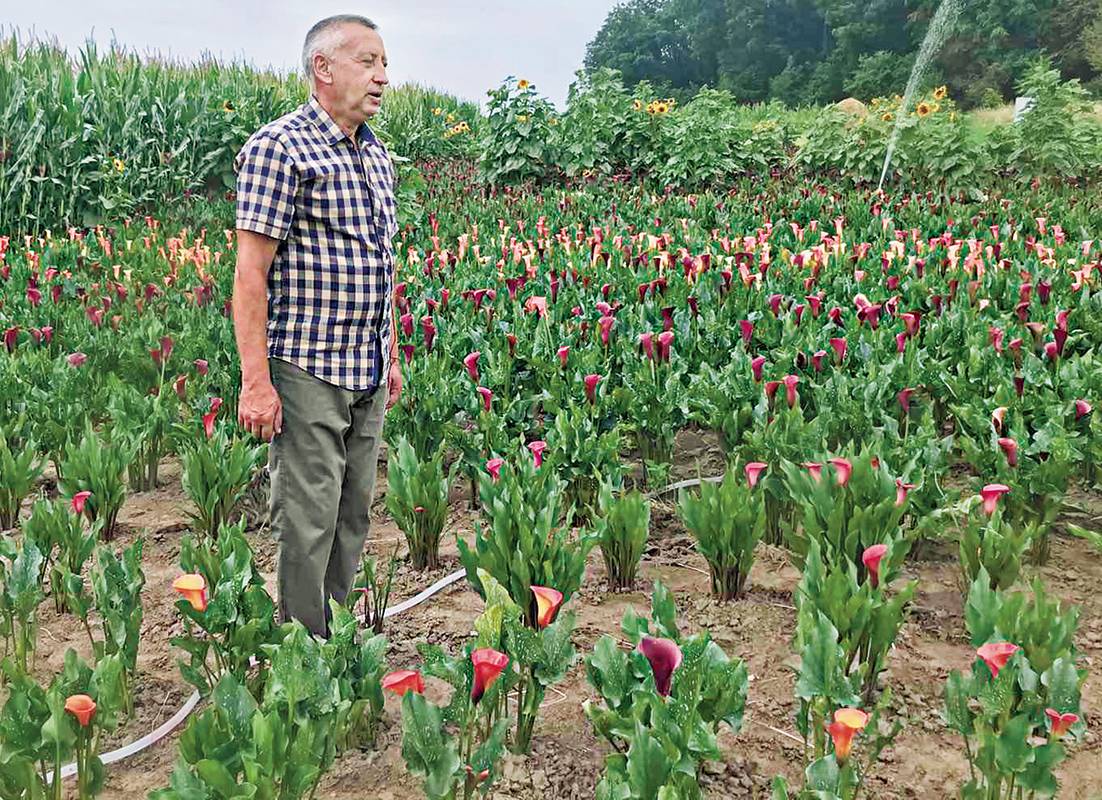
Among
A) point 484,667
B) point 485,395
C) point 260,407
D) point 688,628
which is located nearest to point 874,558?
point 688,628

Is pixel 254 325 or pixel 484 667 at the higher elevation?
pixel 254 325

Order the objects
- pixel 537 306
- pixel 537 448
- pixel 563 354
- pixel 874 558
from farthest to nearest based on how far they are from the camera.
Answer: pixel 537 306 < pixel 563 354 < pixel 537 448 < pixel 874 558

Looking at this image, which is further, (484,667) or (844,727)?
(484,667)

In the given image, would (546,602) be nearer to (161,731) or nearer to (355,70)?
(161,731)

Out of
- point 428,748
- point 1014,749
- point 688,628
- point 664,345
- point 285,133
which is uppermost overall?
point 285,133

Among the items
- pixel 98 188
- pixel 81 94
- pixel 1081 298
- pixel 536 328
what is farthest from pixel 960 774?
pixel 81 94

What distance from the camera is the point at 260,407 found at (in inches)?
95.5

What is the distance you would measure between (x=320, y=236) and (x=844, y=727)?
159 centimetres

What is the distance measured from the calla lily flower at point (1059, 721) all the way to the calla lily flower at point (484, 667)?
0.99 meters

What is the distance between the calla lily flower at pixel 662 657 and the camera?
199 centimetres

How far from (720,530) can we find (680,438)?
1836 millimetres

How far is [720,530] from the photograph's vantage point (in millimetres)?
2955

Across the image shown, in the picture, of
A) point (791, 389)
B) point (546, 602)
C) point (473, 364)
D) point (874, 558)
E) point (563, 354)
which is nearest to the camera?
point (546, 602)

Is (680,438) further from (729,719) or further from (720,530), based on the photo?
(729,719)
